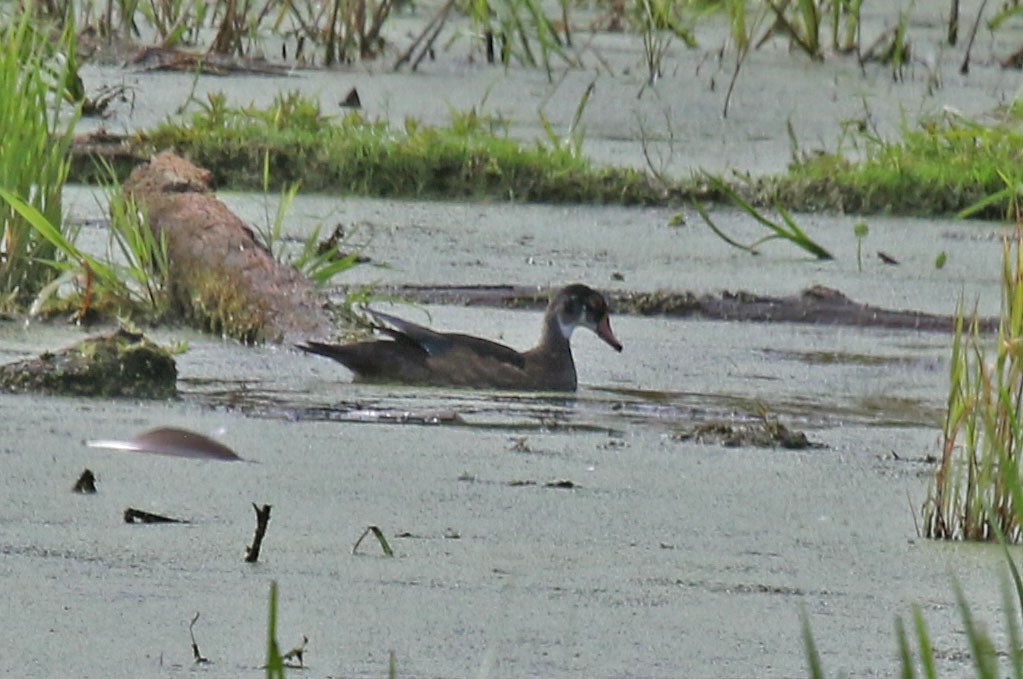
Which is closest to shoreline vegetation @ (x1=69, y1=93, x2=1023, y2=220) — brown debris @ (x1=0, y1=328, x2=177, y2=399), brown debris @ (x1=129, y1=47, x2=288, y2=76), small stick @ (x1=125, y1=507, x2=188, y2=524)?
brown debris @ (x1=129, y1=47, x2=288, y2=76)

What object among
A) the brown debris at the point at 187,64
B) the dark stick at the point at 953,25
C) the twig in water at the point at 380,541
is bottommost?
the twig in water at the point at 380,541

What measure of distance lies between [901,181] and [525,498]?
3254mm

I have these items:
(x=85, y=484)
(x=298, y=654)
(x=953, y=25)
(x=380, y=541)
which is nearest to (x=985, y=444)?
(x=380, y=541)

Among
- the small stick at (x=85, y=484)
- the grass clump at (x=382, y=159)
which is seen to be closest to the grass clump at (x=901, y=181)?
the grass clump at (x=382, y=159)

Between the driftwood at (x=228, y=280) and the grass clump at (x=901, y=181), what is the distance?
194 centimetres

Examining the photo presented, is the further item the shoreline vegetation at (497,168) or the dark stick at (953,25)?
the dark stick at (953,25)

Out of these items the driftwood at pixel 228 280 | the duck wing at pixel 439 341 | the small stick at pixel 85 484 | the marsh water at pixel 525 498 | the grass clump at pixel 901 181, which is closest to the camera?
the marsh water at pixel 525 498

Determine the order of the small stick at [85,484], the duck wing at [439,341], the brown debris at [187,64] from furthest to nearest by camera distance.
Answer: the brown debris at [187,64] → the duck wing at [439,341] → the small stick at [85,484]

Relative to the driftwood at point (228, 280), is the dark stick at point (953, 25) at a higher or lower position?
higher

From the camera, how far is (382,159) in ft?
20.4

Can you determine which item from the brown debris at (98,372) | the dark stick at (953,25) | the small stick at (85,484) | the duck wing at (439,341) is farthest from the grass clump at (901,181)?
the small stick at (85,484)

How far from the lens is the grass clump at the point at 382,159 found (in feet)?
20.1

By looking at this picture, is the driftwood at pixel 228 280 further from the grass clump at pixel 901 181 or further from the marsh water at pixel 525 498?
the grass clump at pixel 901 181

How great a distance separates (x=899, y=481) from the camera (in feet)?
11.5
